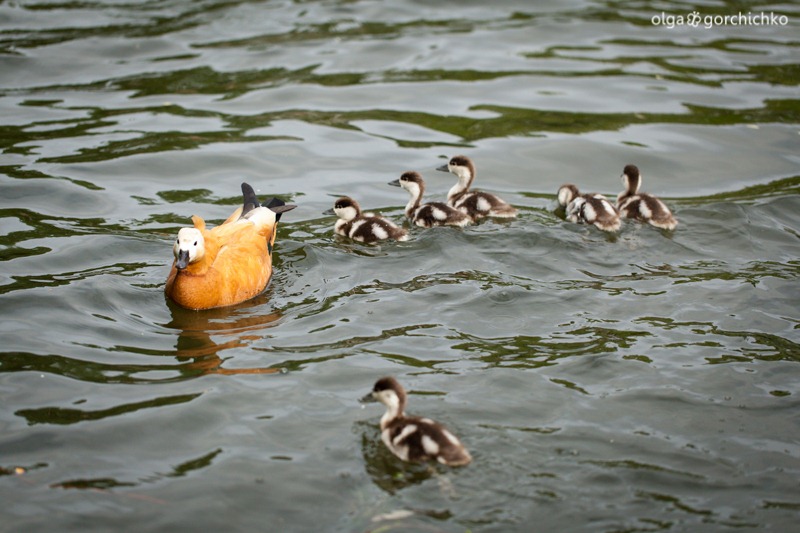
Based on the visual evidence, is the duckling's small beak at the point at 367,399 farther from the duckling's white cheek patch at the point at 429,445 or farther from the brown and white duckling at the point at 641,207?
the brown and white duckling at the point at 641,207

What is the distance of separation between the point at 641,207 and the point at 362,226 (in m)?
2.72

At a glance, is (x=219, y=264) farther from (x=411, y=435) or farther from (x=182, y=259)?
(x=411, y=435)

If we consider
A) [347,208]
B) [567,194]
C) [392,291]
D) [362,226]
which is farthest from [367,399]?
[567,194]

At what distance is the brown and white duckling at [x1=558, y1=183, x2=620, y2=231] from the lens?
30.1ft

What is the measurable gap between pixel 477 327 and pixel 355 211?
250 cm

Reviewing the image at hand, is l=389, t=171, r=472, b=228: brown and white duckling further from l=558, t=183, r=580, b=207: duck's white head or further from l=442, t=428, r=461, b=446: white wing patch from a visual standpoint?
l=442, t=428, r=461, b=446: white wing patch

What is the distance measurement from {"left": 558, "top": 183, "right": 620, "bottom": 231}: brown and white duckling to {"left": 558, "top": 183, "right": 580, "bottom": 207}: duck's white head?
232 millimetres

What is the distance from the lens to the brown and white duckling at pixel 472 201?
960 centimetres

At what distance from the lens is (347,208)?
9.40 meters

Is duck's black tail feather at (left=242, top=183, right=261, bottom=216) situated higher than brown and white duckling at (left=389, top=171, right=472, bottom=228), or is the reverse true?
duck's black tail feather at (left=242, top=183, right=261, bottom=216)

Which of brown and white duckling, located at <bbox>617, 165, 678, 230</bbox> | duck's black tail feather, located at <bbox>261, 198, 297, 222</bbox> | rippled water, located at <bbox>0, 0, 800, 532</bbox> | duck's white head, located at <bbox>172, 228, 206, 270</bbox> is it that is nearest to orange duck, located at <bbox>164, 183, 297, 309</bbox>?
duck's white head, located at <bbox>172, 228, 206, 270</bbox>

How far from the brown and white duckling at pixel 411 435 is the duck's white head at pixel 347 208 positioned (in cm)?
373

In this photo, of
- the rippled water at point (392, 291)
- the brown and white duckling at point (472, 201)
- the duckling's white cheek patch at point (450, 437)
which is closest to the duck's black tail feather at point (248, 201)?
the rippled water at point (392, 291)

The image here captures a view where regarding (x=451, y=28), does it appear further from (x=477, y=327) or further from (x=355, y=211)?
(x=477, y=327)
